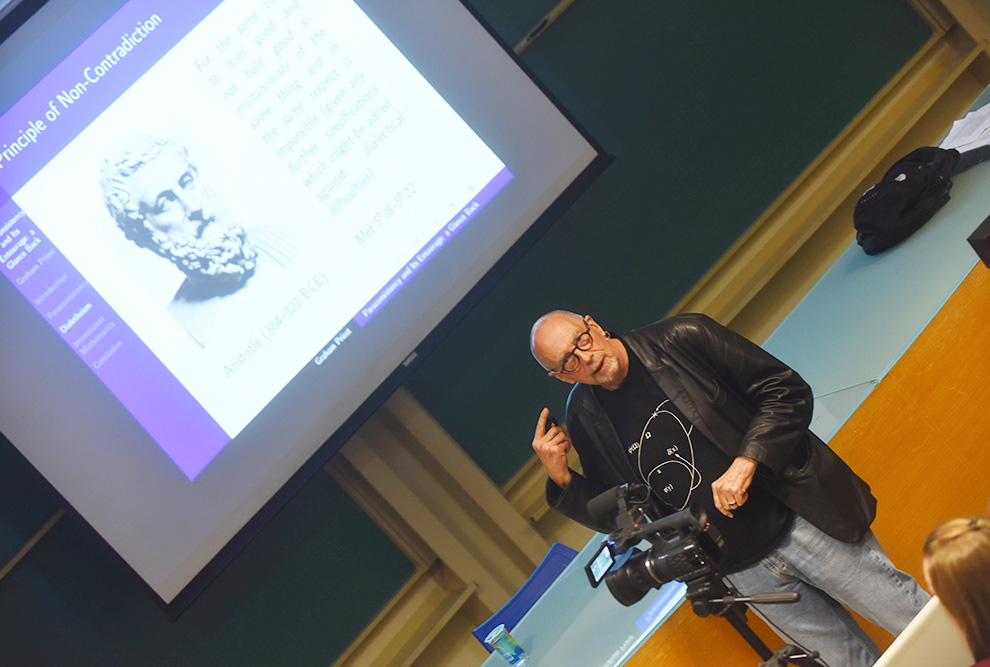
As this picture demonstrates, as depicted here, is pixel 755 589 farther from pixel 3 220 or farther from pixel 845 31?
pixel 845 31

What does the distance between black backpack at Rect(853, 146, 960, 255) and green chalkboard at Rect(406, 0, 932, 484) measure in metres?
0.76

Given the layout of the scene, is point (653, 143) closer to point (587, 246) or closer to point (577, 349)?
point (587, 246)

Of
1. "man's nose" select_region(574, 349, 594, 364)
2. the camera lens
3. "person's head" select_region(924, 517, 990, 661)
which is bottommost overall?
"person's head" select_region(924, 517, 990, 661)

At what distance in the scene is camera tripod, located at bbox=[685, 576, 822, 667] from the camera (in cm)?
146

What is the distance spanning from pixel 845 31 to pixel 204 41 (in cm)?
294

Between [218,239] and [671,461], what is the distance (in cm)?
174

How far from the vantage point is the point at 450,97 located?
2906 mm

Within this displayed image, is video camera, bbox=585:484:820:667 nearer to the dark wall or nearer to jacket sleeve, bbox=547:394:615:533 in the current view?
jacket sleeve, bbox=547:394:615:533

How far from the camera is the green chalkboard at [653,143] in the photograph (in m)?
3.45

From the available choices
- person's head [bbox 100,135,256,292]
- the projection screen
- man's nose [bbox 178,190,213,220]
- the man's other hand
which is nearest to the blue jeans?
the man's other hand

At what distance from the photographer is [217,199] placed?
8.86ft

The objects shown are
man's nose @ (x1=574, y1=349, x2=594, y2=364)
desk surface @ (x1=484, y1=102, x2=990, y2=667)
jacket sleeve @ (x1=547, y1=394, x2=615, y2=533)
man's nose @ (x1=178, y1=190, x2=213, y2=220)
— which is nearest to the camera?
man's nose @ (x1=574, y1=349, x2=594, y2=364)

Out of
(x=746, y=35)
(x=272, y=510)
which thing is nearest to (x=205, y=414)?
(x=272, y=510)

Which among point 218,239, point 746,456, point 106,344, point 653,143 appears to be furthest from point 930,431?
point 106,344
